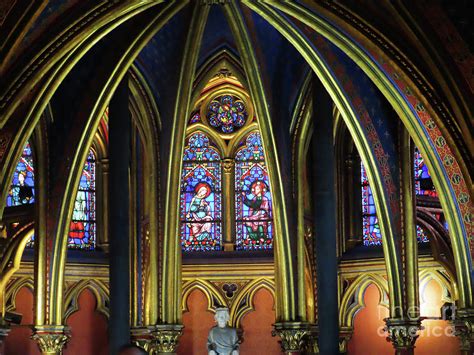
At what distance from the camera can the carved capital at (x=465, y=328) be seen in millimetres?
25906

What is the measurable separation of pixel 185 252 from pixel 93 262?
8.04ft

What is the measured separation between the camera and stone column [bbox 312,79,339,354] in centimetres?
2675

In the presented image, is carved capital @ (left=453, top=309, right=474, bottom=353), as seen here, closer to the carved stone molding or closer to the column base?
the column base

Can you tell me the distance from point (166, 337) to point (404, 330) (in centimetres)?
476

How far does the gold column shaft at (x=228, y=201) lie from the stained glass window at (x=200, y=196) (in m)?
0.16

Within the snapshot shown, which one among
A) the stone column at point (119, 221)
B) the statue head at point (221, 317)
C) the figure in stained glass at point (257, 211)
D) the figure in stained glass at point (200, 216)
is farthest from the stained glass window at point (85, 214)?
the statue head at point (221, 317)

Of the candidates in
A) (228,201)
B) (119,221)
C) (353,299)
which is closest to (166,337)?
(119,221)

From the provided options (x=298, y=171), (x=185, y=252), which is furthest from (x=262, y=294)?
(x=298, y=171)

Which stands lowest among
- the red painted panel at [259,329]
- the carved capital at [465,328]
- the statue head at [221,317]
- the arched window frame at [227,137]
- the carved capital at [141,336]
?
the statue head at [221,317]

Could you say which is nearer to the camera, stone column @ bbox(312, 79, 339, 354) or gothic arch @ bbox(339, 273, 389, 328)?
stone column @ bbox(312, 79, 339, 354)

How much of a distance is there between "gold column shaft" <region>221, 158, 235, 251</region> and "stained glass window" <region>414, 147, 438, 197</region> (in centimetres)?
448

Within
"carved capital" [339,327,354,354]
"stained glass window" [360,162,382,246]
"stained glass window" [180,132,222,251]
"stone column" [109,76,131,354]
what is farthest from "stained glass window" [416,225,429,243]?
→ "stone column" [109,76,131,354]

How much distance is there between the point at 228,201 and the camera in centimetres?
3412

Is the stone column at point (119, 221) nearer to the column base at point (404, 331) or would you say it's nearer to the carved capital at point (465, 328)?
the column base at point (404, 331)
